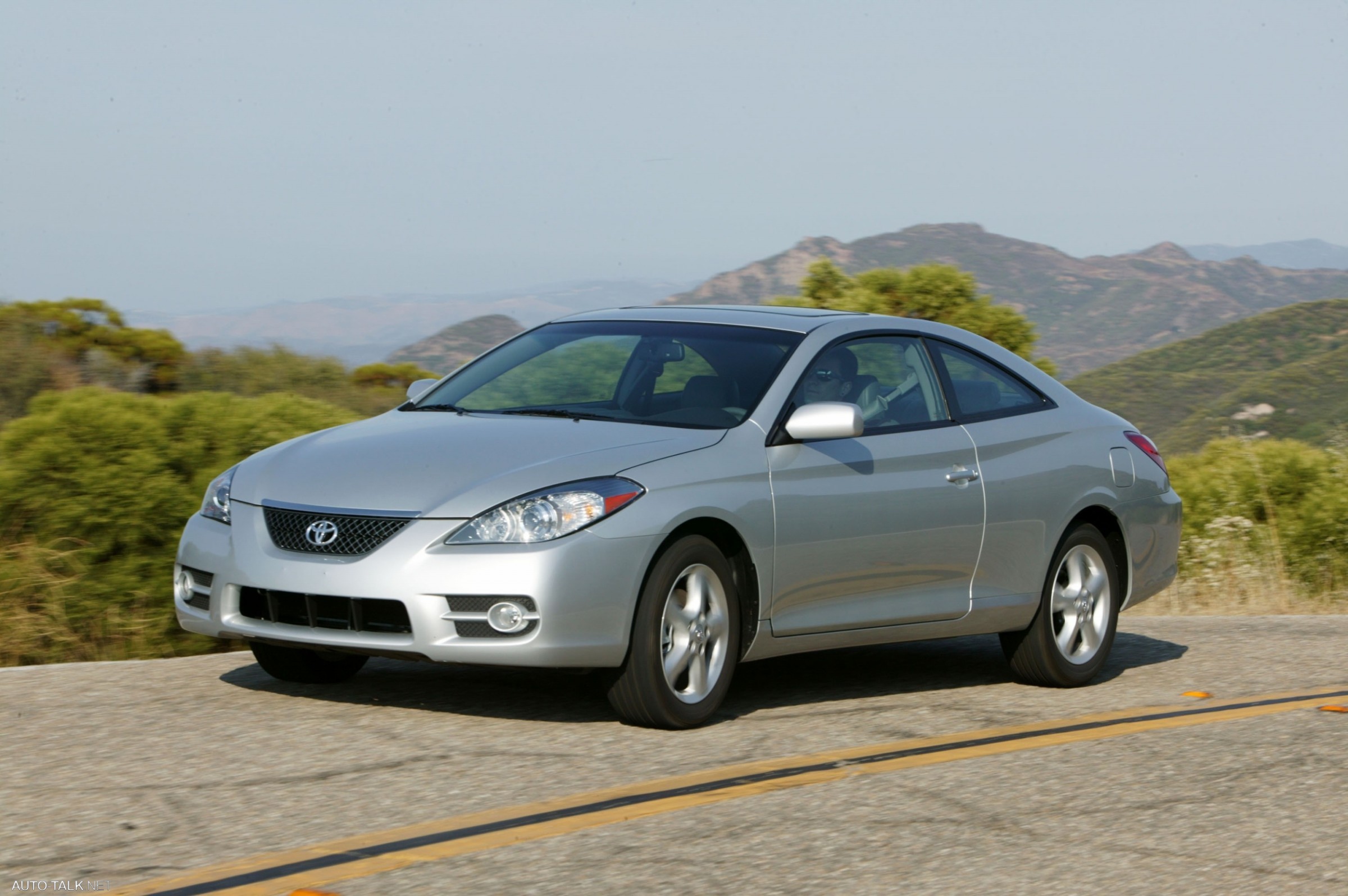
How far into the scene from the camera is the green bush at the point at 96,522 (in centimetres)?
827

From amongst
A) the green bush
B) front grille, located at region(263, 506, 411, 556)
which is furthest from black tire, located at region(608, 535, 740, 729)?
the green bush

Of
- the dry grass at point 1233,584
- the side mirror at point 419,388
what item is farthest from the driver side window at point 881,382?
the dry grass at point 1233,584

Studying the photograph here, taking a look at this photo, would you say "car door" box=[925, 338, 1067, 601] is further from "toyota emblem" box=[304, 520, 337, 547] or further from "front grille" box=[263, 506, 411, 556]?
"toyota emblem" box=[304, 520, 337, 547]

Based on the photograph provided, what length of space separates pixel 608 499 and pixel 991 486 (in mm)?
2233

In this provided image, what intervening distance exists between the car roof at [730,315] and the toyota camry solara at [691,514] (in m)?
0.03

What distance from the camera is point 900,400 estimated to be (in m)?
7.12

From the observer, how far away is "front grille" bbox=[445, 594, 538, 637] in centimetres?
553

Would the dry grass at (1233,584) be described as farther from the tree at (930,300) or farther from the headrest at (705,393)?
the headrest at (705,393)

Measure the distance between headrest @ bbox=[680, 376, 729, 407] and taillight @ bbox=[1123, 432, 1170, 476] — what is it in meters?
2.53

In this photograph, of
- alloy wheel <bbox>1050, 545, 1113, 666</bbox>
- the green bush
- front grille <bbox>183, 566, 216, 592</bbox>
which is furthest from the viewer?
the green bush

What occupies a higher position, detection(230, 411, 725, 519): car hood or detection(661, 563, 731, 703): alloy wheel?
detection(230, 411, 725, 519): car hood

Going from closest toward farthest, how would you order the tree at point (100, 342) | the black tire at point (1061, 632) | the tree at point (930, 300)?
the black tire at point (1061, 632)
the tree at point (100, 342)
the tree at point (930, 300)

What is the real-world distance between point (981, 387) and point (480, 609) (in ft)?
9.92

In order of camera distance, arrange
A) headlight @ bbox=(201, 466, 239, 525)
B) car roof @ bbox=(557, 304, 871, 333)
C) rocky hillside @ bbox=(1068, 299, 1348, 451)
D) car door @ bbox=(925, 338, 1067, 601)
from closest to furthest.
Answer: headlight @ bbox=(201, 466, 239, 525) < car roof @ bbox=(557, 304, 871, 333) < car door @ bbox=(925, 338, 1067, 601) < rocky hillside @ bbox=(1068, 299, 1348, 451)
